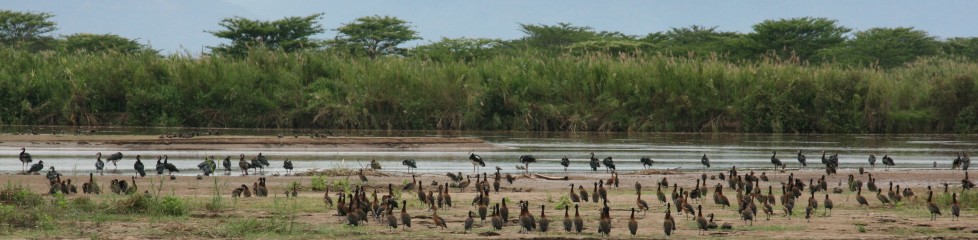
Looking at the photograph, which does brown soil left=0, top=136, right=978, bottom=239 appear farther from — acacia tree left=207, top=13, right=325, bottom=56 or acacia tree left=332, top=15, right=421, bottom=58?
acacia tree left=332, top=15, right=421, bottom=58

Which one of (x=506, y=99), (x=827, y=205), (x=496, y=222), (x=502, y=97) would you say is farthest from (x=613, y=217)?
(x=502, y=97)

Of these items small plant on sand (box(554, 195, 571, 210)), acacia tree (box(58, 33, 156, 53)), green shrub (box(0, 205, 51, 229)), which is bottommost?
green shrub (box(0, 205, 51, 229))

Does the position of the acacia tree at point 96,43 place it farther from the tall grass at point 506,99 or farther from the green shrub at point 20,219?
the green shrub at point 20,219

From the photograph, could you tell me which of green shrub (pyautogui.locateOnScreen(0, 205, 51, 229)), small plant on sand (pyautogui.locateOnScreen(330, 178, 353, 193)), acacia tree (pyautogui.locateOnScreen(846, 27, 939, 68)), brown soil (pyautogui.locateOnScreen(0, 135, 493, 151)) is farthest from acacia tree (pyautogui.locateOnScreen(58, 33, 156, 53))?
green shrub (pyautogui.locateOnScreen(0, 205, 51, 229))

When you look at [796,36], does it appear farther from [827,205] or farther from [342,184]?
[827,205]

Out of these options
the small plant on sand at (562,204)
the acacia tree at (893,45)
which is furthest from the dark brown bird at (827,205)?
the acacia tree at (893,45)

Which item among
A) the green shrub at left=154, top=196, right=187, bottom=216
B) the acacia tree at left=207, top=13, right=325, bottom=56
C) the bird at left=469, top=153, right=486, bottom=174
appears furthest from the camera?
the acacia tree at left=207, top=13, right=325, bottom=56

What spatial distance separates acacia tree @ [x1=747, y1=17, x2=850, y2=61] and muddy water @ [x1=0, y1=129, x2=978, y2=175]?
3186cm

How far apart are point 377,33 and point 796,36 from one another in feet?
80.8

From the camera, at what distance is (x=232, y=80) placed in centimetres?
4362

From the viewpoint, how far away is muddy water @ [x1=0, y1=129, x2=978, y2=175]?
27656mm

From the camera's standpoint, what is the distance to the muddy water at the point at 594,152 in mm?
27656

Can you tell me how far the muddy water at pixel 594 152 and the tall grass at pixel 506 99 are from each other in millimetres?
1425

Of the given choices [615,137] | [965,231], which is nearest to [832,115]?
[615,137]
